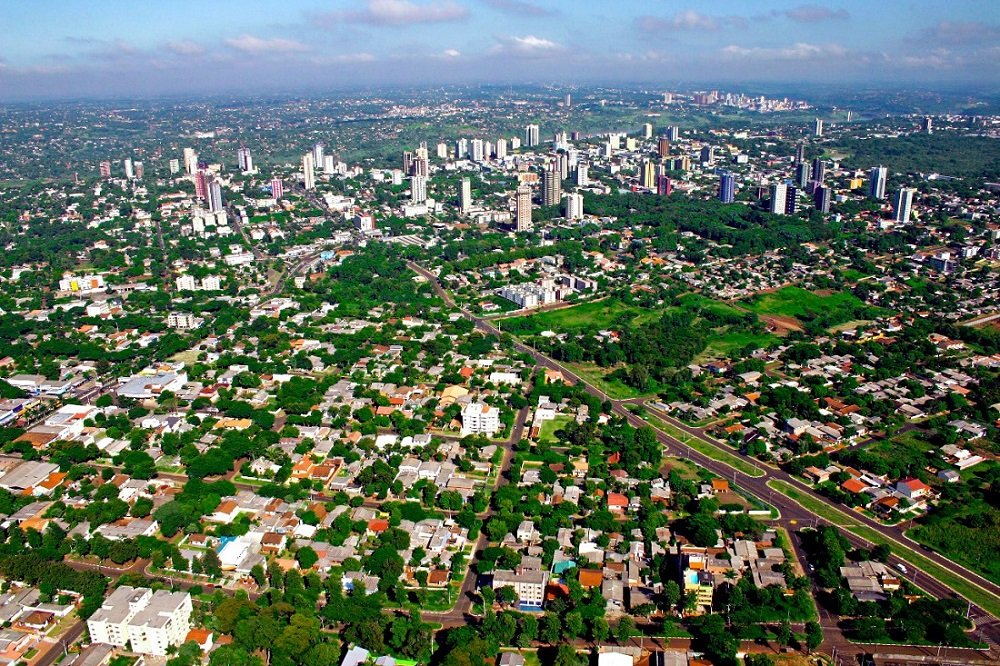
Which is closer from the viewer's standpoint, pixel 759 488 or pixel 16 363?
pixel 759 488

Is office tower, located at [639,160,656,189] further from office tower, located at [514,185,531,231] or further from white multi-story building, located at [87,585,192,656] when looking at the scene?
white multi-story building, located at [87,585,192,656]

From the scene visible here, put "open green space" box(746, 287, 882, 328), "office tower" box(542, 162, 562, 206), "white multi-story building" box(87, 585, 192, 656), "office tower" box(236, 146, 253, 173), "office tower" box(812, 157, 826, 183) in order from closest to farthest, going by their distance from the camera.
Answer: "white multi-story building" box(87, 585, 192, 656) < "open green space" box(746, 287, 882, 328) < "office tower" box(542, 162, 562, 206) < "office tower" box(812, 157, 826, 183) < "office tower" box(236, 146, 253, 173)

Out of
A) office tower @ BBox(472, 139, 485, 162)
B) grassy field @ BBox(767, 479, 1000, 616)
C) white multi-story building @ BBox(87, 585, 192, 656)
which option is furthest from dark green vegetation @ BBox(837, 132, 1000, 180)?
white multi-story building @ BBox(87, 585, 192, 656)

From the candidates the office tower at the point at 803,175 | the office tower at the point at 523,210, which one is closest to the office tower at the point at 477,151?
the office tower at the point at 523,210

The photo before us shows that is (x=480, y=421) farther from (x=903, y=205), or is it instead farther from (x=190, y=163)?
(x=190, y=163)

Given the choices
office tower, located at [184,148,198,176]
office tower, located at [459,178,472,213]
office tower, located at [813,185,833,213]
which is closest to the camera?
office tower, located at [813,185,833,213]

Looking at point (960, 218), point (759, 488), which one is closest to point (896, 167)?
point (960, 218)

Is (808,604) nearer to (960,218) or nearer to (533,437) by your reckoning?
(533,437)
